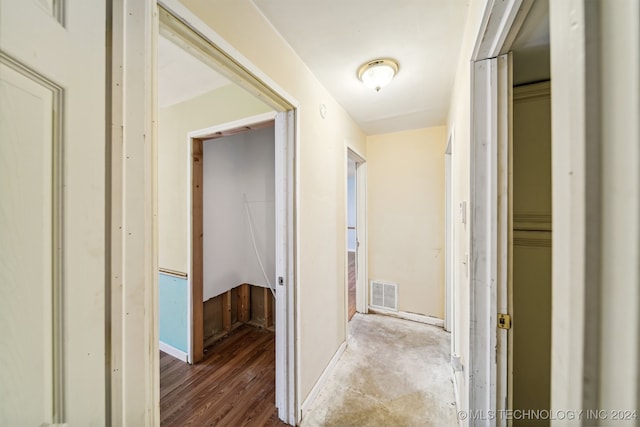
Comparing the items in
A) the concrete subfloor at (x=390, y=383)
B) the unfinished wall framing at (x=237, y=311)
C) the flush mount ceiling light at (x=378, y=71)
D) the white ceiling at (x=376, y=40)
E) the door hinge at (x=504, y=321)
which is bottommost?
the concrete subfloor at (x=390, y=383)

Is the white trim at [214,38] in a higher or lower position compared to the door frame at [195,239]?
higher

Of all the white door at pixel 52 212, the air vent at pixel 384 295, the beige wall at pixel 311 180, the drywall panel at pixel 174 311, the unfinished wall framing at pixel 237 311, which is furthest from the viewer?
the air vent at pixel 384 295

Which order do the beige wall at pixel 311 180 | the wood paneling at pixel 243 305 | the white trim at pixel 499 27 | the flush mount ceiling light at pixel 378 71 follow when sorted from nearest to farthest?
the white trim at pixel 499 27 < the beige wall at pixel 311 180 < the flush mount ceiling light at pixel 378 71 < the wood paneling at pixel 243 305

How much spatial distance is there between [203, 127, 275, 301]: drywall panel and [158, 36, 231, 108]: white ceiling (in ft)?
1.67

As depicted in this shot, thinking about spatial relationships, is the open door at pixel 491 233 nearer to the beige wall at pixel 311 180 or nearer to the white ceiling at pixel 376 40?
the white ceiling at pixel 376 40

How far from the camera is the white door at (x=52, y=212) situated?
392 mm

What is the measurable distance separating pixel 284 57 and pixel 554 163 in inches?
58.2

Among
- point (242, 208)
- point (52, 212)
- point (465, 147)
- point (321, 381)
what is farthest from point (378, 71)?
point (321, 381)

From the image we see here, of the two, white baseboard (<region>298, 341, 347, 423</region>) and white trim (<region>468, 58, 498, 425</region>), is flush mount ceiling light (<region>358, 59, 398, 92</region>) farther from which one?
white baseboard (<region>298, 341, 347, 423</region>)

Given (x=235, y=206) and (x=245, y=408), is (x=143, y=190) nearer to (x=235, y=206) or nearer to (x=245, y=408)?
(x=245, y=408)

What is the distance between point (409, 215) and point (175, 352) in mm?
2971

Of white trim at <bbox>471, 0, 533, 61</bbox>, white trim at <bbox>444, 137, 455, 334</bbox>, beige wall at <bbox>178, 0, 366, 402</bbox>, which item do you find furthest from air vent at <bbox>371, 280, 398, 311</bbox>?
white trim at <bbox>471, 0, 533, 61</bbox>

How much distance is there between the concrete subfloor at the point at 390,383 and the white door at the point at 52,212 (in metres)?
1.54

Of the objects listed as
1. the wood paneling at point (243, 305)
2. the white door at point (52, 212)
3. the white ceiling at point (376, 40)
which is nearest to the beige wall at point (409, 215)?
the white ceiling at point (376, 40)
